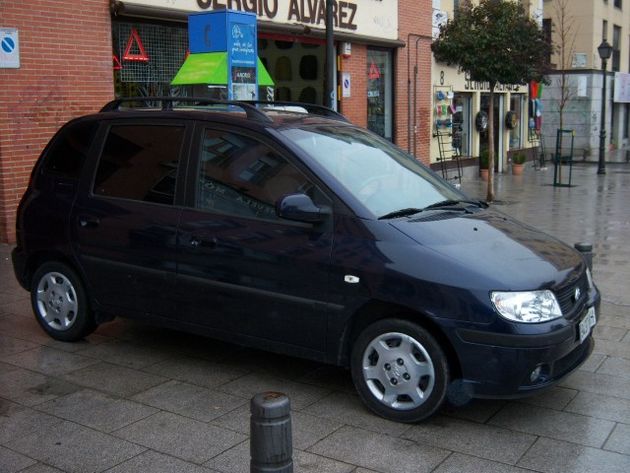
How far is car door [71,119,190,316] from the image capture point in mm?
5246

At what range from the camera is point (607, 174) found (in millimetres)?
24188

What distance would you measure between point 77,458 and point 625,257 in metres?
8.05

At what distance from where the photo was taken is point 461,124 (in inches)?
864

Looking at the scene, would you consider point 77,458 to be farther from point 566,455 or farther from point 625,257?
point 625,257


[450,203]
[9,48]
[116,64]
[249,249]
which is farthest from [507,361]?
[116,64]

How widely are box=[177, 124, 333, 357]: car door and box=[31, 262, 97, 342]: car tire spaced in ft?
3.71

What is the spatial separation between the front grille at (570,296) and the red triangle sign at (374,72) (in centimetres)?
1309

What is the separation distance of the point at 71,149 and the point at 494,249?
3409 mm

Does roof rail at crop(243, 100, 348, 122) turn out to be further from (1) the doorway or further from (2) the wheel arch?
(1) the doorway

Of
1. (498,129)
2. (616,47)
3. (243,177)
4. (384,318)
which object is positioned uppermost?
(616,47)

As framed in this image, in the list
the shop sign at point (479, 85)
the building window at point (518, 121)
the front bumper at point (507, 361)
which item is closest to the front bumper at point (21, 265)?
the front bumper at point (507, 361)

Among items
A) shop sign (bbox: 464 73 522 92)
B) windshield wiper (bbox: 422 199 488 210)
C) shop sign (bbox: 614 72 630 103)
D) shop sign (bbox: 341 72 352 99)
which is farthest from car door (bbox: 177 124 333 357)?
shop sign (bbox: 614 72 630 103)

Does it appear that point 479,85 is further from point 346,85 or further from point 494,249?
point 494,249

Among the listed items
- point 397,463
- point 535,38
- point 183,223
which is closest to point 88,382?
point 183,223
